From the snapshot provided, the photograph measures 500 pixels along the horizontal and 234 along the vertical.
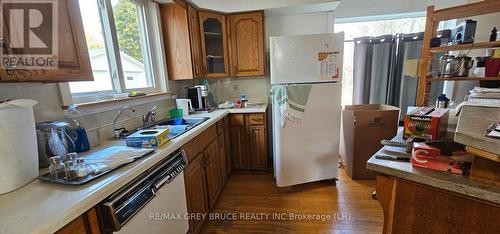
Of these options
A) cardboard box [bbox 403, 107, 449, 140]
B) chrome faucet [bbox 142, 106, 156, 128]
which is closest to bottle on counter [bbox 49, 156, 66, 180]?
chrome faucet [bbox 142, 106, 156, 128]

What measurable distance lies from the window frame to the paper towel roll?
0.55m

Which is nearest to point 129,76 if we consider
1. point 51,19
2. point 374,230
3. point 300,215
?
point 51,19

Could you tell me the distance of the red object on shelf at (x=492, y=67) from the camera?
1.55 m

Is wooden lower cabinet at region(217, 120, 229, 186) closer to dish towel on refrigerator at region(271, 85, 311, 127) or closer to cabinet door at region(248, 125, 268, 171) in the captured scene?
cabinet door at region(248, 125, 268, 171)

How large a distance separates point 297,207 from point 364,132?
108cm

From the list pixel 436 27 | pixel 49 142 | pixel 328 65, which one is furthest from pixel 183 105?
pixel 436 27

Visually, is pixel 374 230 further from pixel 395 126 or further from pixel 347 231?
pixel 395 126

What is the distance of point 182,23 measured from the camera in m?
2.11

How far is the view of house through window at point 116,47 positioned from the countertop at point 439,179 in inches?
68.7

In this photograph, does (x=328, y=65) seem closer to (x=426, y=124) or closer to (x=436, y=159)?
(x=426, y=124)

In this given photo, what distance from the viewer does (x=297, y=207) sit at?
73.1 inches

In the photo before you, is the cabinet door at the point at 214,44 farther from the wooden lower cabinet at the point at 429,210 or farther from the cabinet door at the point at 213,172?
the wooden lower cabinet at the point at 429,210

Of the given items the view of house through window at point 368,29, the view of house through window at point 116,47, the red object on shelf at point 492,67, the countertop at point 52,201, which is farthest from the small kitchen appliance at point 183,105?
the red object on shelf at point 492,67

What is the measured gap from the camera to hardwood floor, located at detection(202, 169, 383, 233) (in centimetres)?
162
